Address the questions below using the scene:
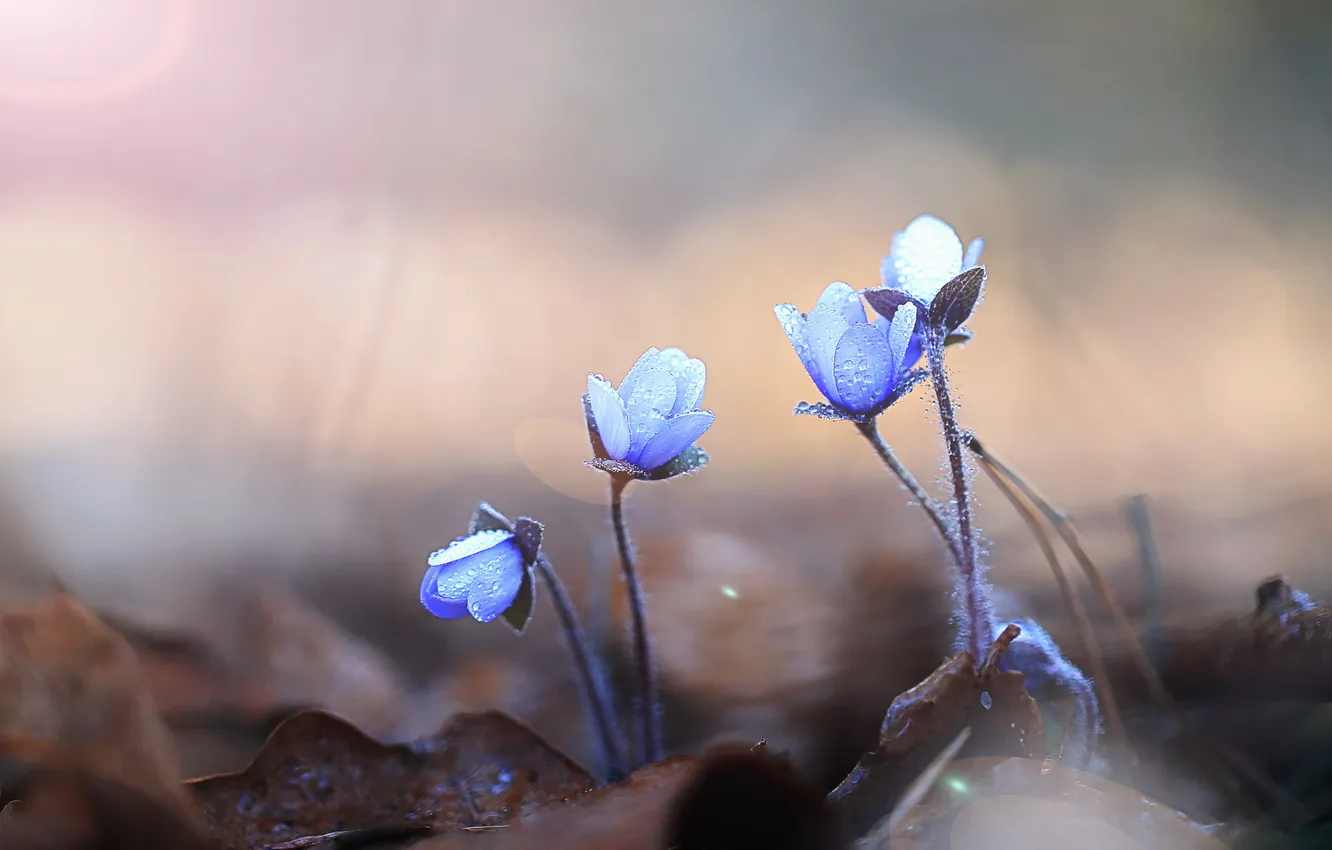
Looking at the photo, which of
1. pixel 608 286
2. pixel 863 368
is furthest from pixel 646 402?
pixel 608 286

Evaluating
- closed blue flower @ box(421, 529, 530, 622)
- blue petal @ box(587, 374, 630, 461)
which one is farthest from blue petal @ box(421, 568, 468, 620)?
blue petal @ box(587, 374, 630, 461)

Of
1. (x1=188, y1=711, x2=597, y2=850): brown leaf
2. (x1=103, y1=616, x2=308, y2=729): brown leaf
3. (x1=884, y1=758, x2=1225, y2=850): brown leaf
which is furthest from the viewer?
(x1=103, y1=616, x2=308, y2=729): brown leaf

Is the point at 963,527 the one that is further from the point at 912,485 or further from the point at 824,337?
the point at 824,337

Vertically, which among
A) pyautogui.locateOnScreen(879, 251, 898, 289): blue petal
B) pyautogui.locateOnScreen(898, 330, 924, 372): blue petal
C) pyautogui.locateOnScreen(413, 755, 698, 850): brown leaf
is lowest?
pyautogui.locateOnScreen(413, 755, 698, 850): brown leaf

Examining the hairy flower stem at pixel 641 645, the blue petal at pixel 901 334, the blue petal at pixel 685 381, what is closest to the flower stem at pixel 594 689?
the hairy flower stem at pixel 641 645

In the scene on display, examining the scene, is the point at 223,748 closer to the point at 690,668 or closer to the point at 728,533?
the point at 690,668

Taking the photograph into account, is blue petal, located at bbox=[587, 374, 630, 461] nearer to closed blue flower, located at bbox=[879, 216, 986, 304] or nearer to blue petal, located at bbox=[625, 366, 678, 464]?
blue petal, located at bbox=[625, 366, 678, 464]
